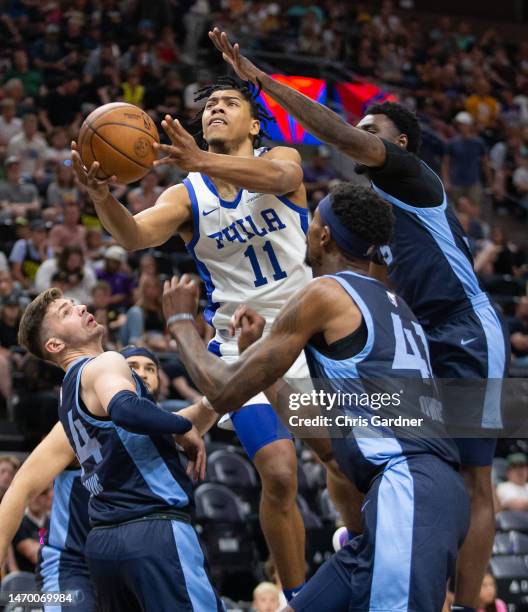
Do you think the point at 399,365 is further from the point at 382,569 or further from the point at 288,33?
the point at 288,33

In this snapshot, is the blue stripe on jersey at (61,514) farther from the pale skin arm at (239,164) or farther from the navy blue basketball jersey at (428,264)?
the navy blue basketball jersey at (428,264)

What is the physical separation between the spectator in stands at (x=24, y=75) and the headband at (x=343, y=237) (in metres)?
11.8

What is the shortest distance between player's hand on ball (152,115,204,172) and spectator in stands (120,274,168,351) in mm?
5753

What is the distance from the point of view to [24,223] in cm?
1187

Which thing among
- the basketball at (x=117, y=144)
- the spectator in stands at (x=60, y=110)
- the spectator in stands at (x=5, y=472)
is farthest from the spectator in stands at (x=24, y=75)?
the basketball at (x=117, y=144)

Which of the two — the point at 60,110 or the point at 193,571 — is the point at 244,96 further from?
the point at 60,110

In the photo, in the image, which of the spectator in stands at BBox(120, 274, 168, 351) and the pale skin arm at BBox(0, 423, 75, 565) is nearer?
the pale skin arm at BBox(0, 423, 75, 565)

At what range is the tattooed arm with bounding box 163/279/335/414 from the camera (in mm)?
4020

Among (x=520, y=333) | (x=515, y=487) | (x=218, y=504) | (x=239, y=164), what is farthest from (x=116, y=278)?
(x=239, y=164)

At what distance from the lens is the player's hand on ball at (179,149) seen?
189 inches

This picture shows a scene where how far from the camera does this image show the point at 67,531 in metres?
5.57

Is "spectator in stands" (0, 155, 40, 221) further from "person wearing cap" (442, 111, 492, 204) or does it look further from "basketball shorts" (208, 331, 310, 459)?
"basketball shorts" (208, 331, 310, 459)

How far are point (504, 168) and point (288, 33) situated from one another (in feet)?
14.2

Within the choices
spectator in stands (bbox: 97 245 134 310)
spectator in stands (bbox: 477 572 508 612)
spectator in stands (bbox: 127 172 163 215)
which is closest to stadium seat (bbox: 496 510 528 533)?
spectator in stands (bbox: 477 572 508 612)
